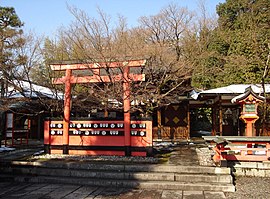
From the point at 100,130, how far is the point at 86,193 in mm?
3466

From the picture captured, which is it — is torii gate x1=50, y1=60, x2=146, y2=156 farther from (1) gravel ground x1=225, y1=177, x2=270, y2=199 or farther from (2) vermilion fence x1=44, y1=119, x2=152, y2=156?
(1) gravel ground x1=225, y1=177, x2=270, y2=199

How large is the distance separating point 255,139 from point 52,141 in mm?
7132

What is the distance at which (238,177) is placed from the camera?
24.9 feet

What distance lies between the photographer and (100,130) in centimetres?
945

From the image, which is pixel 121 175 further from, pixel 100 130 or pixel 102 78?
pixel 102 78

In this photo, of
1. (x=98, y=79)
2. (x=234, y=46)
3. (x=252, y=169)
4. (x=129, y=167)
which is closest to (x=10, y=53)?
(x=98, y=79)

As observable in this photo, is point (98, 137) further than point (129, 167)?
Yes

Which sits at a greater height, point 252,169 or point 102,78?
point 102,78

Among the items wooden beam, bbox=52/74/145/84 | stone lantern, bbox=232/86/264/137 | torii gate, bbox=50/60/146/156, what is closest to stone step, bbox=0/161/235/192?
torii gate, bbox=50/60/146/156

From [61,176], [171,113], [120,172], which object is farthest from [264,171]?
[171,113]

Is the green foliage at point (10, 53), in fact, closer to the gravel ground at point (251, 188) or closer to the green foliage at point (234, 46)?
the gravel ground at point (251, 188)

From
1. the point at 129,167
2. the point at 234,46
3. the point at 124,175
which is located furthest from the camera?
the point at 234,46

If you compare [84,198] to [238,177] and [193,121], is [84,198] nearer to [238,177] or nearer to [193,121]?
[238,177]

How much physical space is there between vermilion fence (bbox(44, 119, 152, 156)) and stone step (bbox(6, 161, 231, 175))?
64.6 inches
